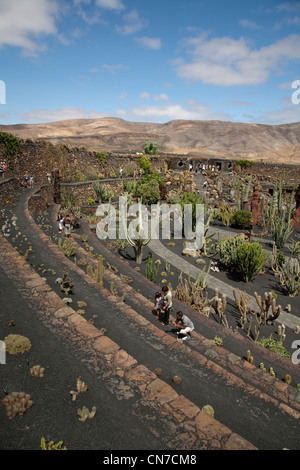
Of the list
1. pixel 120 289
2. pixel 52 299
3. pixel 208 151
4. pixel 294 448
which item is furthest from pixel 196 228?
pixel 208 151

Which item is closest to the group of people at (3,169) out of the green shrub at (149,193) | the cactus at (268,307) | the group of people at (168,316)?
the green shrub at (149,193)

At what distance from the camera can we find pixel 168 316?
21.2 feet

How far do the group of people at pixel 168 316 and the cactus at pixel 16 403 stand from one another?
3199 millimetres

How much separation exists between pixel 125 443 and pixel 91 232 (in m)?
10.9

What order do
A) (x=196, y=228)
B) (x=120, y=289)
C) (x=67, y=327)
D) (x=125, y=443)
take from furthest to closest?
(x=196, y=228) → (x=120, y=289) → (x=67, y=327) → (x=125, y=443)

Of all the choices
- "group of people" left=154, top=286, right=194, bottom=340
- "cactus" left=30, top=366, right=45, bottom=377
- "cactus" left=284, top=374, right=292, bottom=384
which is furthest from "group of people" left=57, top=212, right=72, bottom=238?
"cactus" left=284, top=374, right=292, bottom=384

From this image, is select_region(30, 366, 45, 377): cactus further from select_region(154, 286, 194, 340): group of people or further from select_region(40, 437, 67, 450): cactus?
select_region(154, 286, 194, 340): group of people

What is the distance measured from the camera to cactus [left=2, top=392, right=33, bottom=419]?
10.7 feet

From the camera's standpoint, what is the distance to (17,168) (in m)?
19.2

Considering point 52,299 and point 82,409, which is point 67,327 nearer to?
point 52,299

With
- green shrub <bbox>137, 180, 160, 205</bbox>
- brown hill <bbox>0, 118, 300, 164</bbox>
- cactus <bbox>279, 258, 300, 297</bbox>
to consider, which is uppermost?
brown hill <bbox>0, 118, 300, 164</bbox>

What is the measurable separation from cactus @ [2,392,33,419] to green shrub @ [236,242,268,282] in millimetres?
8284

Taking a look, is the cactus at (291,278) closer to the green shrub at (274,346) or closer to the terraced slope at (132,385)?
the green shrub at (274,346)

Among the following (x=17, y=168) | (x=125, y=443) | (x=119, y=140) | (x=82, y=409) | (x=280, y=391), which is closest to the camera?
(x=125, y=443)
